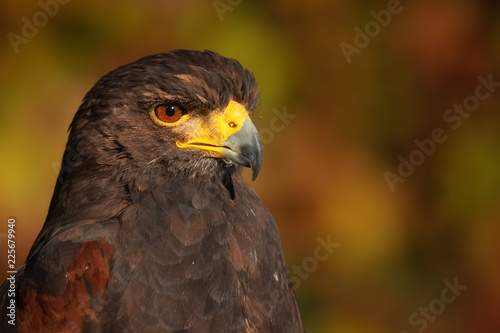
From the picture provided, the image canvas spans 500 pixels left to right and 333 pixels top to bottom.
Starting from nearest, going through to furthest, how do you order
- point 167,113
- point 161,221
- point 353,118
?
point 161,221 → point 167,113 → point 353,118

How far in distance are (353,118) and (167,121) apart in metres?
3.65

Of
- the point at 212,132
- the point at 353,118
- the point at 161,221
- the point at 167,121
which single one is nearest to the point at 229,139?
the point at 212,132

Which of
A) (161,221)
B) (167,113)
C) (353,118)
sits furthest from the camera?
(353,118)

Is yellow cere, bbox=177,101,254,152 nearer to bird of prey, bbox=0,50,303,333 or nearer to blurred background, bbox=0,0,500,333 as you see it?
bird of prey, bbox=0,50,303,333

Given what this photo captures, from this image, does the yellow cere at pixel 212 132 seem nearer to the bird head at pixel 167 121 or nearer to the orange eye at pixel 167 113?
the bird head at pixel 167 121

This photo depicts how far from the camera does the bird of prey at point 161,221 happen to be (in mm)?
4023

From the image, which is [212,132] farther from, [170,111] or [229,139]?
[170,111]

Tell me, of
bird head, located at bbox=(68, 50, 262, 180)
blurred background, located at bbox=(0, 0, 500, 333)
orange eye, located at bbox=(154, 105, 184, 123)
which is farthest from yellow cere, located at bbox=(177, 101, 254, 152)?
blurred background, located at bbox=(0, 0, 500, 333)

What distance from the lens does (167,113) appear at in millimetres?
4531

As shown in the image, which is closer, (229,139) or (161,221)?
(161,221)

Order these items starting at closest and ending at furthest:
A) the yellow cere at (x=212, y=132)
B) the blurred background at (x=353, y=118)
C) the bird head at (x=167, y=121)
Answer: the bird head at (x=167, y=121) < the yellow cere at (x=212, y=132) < the blurred background at (x=353, y=118)

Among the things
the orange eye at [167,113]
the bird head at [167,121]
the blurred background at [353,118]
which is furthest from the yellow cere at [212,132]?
the blurred background at [353,118]

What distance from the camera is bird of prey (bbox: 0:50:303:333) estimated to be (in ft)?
13.2

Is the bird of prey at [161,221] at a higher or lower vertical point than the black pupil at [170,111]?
lower
